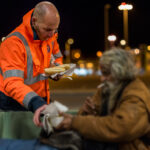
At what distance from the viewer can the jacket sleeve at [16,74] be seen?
104 inches

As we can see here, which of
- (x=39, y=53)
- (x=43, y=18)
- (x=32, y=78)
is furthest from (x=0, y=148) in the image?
(x=43, y=18)

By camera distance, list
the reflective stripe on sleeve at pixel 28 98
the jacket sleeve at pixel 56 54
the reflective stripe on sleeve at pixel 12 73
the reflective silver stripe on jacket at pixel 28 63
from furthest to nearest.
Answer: the jacket sleeve at pixel 56 54, the reflective silver stripe on jacket at pixel 28 63, the reflective stripe on sleeve at pixel 12 73, the reflective stripe on sleeve at pixel 28 98

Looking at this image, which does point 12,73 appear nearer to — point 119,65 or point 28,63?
point 28,63

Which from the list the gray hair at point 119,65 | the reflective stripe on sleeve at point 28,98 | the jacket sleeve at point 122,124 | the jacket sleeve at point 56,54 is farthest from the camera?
the jacket sleeve at point 56,54

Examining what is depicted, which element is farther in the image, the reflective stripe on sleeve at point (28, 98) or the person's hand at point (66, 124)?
the reflective stripe on sleeve at point (28, 98)

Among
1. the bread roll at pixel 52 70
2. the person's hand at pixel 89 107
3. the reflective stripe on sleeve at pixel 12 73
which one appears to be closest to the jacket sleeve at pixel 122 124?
the person's hand at pixel 89 107

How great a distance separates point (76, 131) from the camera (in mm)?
2209

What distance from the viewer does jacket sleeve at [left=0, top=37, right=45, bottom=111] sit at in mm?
2641

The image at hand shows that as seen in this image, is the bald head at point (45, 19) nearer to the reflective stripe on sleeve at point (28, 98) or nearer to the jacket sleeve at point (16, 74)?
the jacket sleeve at point (16, 74)

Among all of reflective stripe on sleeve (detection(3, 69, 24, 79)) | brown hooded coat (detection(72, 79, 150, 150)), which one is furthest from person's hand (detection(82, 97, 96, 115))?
reflective stripe on sleeve (detection(3, 69, 24, 79))

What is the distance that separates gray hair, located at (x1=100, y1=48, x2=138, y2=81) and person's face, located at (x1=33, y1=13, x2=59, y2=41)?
85 centimetres

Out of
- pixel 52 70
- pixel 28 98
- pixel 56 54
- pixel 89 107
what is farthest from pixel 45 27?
pixel 56 54

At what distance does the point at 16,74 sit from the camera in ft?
9.21

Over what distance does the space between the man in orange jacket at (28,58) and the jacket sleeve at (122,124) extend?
2.03 ft
